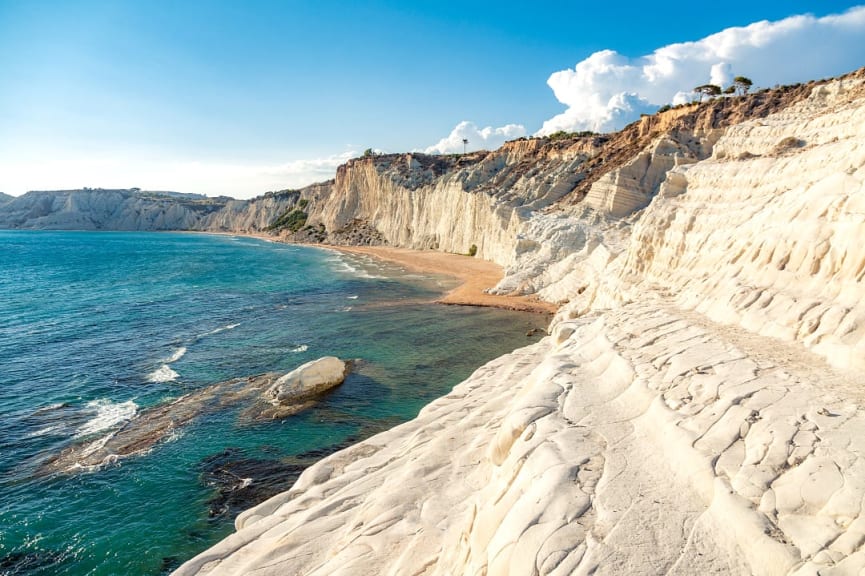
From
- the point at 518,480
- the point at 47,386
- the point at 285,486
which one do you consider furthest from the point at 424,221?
the point at 518,480

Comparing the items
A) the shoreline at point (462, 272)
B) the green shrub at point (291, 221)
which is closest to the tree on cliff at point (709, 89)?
the shoreline at point (462, 272)

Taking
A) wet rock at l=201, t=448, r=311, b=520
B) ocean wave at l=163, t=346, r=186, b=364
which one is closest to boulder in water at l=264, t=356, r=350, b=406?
wet rock at l=201, t=448, r=311, b=520

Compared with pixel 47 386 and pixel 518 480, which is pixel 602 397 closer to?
pixel 518 480

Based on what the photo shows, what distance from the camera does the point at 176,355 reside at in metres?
27.2

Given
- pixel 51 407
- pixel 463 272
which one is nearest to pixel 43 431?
pixel 51 407

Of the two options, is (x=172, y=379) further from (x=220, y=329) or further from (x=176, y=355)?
(x=220, y=329)

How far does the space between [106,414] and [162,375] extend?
14.9 ft

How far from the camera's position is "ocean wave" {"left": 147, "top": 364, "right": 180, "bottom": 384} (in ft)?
76.7

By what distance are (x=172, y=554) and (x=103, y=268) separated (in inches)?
2572

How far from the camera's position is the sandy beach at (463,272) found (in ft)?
127

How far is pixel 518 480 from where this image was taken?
6969 mm

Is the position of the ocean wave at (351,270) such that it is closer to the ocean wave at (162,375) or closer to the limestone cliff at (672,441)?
the ocean wave at (162,375)

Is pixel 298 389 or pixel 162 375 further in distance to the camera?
pixel 162 375

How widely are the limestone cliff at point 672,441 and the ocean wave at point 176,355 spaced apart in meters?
16.5
